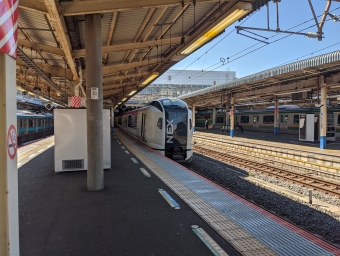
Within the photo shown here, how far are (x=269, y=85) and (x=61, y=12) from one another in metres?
18.6

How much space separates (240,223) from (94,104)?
161 inches

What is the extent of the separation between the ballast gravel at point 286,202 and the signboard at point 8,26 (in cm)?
646

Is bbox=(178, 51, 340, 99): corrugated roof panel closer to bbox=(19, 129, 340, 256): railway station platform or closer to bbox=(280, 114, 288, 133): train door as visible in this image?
bbox=(19, 129, 340, 256): railway station platform

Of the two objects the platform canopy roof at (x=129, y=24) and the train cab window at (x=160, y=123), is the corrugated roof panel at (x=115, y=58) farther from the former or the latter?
the train cab window at (x=160, y=123)

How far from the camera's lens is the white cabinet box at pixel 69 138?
797 centimetres

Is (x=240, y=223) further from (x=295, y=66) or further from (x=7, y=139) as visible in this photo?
(x=295, y=66)

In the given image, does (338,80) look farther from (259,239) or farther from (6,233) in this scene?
(6,233)

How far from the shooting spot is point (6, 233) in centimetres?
183

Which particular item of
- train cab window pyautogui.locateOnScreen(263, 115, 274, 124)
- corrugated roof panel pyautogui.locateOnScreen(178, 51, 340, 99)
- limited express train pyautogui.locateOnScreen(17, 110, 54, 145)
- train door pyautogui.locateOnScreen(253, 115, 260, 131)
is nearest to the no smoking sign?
corrugated roof panel pyautogui.locateOnScreen(178, 51, 340, 99)

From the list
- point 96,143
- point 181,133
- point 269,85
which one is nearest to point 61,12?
point 96,143

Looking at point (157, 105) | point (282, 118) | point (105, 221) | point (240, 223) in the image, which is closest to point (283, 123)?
point (282, 118)

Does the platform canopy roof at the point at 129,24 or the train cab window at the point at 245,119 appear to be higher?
the platform canopy roof at the point at 129,24

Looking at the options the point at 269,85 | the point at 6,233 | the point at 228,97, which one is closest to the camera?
the point at 6,233

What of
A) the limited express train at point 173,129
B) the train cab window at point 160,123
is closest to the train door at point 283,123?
the limited express train at point 173,129
